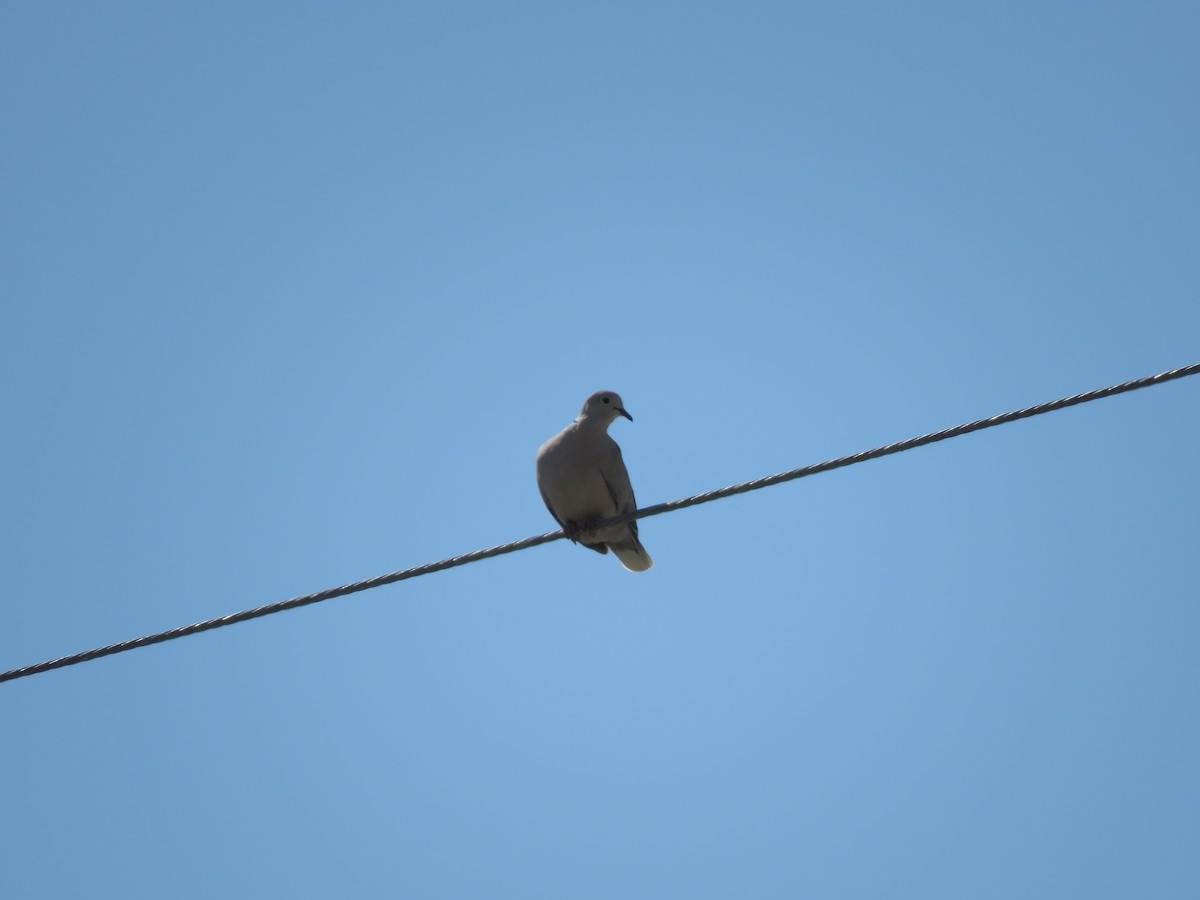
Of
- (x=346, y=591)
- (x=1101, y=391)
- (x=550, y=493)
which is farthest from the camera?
(x=550, y=493)

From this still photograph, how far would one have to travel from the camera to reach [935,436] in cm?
533

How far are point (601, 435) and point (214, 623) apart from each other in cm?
396

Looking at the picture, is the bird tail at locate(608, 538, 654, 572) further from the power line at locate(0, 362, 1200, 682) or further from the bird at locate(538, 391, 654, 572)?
the power line at locate(0, 362, 1200, 682)

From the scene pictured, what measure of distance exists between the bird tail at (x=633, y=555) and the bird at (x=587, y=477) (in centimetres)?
26

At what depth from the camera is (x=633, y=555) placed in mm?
9484

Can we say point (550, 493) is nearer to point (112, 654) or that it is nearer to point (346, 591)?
point (346, 591)

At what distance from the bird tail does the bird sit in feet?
0.84

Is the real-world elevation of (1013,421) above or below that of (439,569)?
above

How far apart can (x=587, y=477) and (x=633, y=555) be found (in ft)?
3.65

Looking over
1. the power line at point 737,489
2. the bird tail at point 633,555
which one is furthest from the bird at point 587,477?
the power line at point 737,489

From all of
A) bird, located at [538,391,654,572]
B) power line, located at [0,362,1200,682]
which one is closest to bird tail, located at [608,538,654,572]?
bird, located at [538,391,654,572]

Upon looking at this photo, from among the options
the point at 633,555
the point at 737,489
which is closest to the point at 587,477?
the point at 633,555

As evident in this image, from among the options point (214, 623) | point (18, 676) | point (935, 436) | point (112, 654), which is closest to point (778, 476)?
point (935, 436)

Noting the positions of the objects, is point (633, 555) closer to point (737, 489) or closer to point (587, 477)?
point (587, 477)
